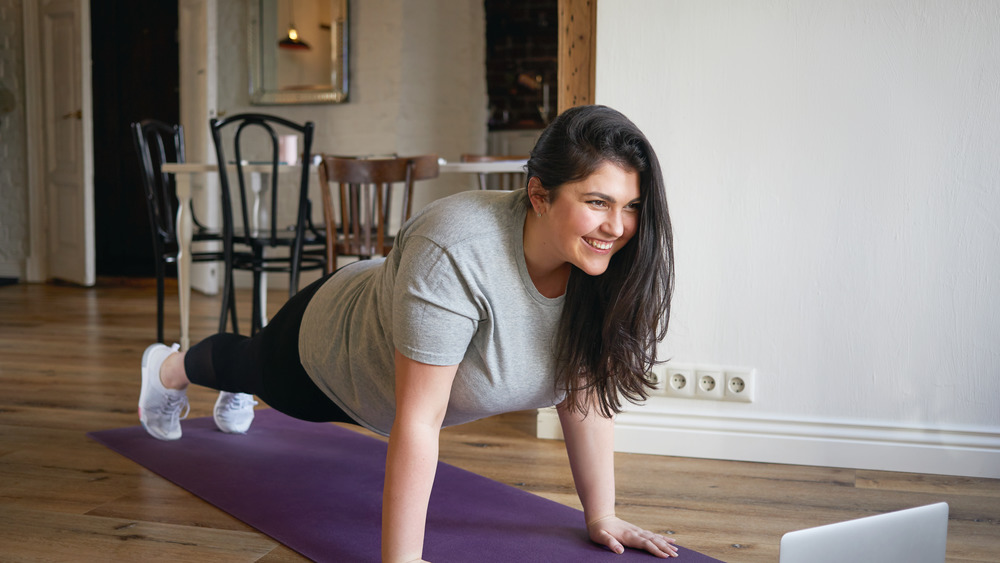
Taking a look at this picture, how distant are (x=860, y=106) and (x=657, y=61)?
0.49 meters

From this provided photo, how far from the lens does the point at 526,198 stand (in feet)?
4.20

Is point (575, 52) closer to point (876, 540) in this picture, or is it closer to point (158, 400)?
point (158, 400)

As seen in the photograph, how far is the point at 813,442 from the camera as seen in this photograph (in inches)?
79.9

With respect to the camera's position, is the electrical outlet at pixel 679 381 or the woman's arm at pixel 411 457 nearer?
the woman's arm at pixel 411 457

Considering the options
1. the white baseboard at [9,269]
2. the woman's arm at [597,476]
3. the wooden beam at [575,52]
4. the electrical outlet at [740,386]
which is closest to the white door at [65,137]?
the white baseboard at [9,269]

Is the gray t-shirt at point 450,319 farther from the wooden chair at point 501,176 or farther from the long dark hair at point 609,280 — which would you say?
the wooden chair at point 501,176

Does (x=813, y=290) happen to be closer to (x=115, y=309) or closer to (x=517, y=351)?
(x=517, y=351)

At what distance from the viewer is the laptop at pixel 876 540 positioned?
36.4 inches

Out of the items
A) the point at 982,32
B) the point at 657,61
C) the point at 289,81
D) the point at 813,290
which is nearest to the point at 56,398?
the point at 657,61

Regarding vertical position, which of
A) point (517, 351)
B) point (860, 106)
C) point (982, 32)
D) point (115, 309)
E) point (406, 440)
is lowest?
point (115, 309)

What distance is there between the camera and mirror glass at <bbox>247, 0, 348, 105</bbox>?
5336 mm

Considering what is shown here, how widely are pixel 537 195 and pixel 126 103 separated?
19.3 feet

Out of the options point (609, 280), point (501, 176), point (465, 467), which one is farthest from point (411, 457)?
point (501, 176)

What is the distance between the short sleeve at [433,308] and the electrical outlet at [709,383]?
3.47ft
